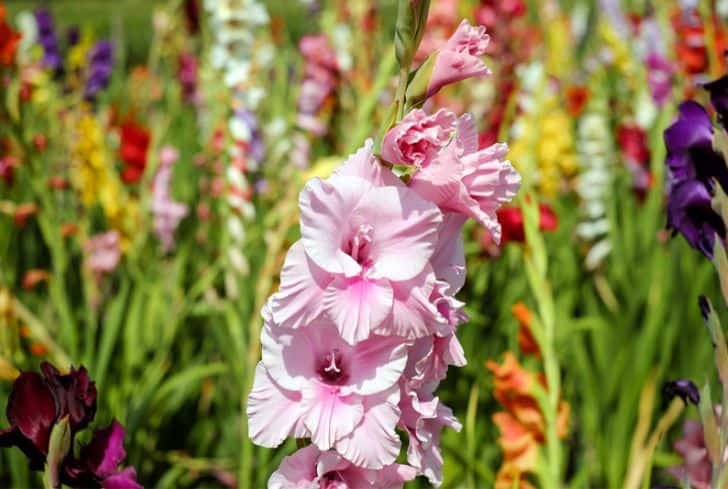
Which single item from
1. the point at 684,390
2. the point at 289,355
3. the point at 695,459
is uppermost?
the point at 289,355

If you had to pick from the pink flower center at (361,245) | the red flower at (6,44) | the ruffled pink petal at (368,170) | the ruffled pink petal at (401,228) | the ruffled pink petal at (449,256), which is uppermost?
the ruffled pink petal at (368,170)

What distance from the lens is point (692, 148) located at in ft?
3.03

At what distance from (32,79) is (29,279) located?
3.51 ft

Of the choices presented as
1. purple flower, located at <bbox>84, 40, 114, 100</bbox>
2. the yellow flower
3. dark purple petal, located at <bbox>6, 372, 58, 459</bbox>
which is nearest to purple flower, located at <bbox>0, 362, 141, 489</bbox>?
dark purple petal, located at <bbox>6, 372, 58, 459</bbox>

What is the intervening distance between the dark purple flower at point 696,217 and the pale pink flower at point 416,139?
36 cm

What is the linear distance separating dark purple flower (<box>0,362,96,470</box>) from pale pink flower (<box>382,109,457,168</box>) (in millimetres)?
311

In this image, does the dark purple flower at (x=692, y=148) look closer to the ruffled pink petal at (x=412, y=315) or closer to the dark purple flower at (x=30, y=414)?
the ruffled pink petal at (x=412, y=315)

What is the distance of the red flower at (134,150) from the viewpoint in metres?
2.58

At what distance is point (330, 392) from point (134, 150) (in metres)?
2.04

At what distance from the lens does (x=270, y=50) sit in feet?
14.2

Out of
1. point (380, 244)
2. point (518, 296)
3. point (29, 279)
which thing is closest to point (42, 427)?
point (380, 244)

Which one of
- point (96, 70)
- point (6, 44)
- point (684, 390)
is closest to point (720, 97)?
point (684, 390)

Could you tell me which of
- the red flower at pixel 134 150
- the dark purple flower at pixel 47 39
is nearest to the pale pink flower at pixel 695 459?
the red flower at pixel 134 150

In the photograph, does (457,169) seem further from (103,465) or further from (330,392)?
(103,465)
